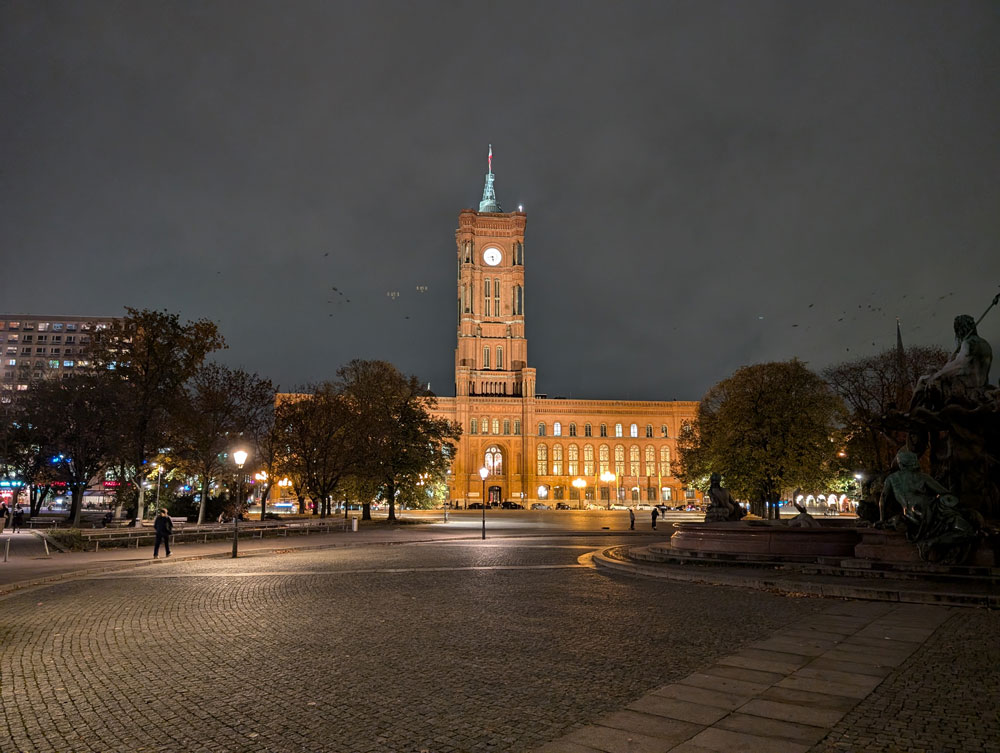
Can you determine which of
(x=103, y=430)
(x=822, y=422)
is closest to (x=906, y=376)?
(x=822, y=422)

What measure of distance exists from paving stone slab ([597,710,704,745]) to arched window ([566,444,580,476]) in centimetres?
10758

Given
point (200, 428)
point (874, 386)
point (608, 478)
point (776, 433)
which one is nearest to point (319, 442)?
point (200, 428)

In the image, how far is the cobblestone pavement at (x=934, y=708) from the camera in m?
4.96

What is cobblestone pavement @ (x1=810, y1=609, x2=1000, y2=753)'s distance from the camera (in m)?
4.96

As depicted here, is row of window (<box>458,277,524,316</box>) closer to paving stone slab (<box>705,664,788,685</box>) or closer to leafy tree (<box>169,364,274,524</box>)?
leafy tree (<box>169,364,274,524</box>)

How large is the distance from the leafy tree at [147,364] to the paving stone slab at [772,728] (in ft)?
105

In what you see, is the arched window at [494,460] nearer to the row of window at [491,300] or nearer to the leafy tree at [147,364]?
the row of window at [491,300]

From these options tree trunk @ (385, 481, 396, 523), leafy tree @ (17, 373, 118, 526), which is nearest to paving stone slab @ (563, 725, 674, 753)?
leafy tree @ (17, 373, 118, 526)

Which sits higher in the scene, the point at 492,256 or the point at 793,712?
the point at 492,256

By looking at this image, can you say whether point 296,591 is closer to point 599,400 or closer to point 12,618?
point 12,618

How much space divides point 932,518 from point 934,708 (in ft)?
28.5

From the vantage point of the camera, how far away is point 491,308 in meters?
121

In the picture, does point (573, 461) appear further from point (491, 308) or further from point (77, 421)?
point (77, 421)

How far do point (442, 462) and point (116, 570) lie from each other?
35276 mm
